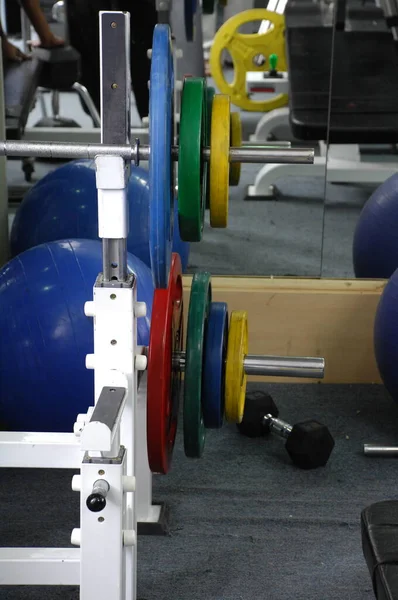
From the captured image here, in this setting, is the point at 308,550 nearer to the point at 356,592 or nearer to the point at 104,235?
the point at 356,592

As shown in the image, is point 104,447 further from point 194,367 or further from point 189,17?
point 189,17

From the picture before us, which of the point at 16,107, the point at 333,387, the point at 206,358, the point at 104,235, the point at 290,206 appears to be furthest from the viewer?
the point at 290,206

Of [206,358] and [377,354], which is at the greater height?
[206,358]

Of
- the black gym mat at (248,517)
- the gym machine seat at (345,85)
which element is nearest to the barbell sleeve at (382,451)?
the black gym mat at (248,517)

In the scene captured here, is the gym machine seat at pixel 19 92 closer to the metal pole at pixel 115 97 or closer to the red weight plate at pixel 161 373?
the red weight plate at pixel 161 373

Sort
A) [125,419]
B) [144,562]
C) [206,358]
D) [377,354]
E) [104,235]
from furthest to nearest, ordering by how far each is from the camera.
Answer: [377,354], [144,562], [206,358], [125,419], [104,235]

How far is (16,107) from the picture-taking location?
348 cm

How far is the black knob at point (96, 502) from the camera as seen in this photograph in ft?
4.29

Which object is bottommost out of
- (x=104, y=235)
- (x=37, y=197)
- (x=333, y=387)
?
(x=333, y=387)

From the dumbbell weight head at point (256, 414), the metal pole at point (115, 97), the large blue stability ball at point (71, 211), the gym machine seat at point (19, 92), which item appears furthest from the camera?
the gym machine seat at point (19, 92)

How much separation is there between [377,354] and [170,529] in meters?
0.72

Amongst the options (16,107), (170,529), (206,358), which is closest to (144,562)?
(170,529)

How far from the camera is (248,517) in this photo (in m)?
2.02

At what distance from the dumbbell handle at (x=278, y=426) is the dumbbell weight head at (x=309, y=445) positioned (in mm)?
32
